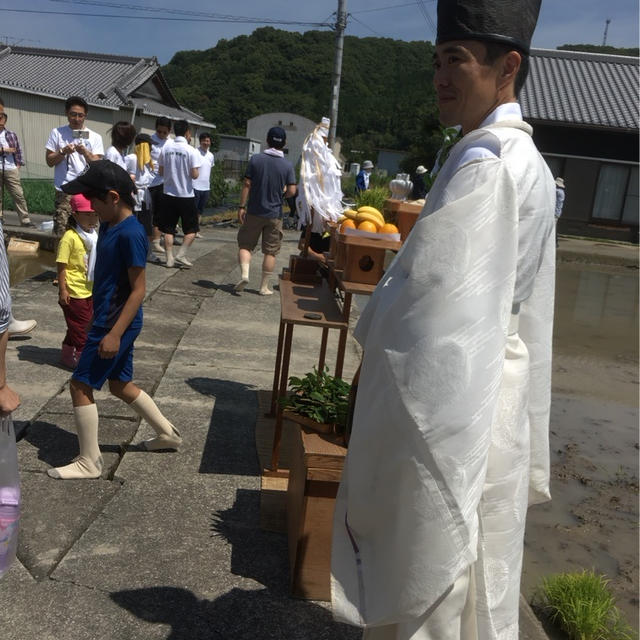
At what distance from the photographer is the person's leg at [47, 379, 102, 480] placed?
369 cm

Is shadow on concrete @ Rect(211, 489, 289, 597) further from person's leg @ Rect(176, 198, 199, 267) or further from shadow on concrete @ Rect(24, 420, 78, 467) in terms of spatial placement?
person's leg @ Rect(176, 198, 199, 267)

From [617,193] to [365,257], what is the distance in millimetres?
22800

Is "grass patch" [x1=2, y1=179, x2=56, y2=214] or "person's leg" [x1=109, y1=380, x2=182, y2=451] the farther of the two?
"grass patch" [x1=2, y1=179, x2=56, y2=214]

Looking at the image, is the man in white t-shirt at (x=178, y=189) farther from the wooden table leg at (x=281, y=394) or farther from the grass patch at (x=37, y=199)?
the wooden table leg at (x=281, y=394)

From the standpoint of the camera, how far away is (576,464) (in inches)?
218

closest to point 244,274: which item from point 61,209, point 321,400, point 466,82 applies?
point 61,209

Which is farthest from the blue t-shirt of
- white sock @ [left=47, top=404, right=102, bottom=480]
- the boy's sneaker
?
the boy's sneaker

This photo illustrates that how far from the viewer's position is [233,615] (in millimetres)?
2812

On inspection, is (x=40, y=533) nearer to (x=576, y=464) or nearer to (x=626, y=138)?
(x=576, y=464)

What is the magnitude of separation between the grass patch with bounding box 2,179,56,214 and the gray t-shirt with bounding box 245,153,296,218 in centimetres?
701

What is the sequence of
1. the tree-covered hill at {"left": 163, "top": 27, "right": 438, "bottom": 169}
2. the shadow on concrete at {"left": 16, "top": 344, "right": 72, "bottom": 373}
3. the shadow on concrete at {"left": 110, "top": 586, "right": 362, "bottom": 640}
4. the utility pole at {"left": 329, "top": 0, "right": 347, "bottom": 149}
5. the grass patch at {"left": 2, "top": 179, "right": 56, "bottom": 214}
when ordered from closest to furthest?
the shadow on concrete at {"left": 110, "top": 586, "right": 362, "bottom": 640}, the shadow on concrete at {"left": 16, "top": 344, "right": 72, "bottom": 373}, the grass patch at {"left": 2, "top": 179, "right": 56, "bottom": 214}, the utility pole at {"left": 329, "top": 0, "right": 347, "bottom": 149}, the tree-covered hill at {"left": 163, "top": 27, "right": 438, "bottom": 169}

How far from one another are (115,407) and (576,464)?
3429mm

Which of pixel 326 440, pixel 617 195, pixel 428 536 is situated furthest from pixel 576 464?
pixel 617 195

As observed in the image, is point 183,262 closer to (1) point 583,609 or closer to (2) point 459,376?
(1) point 583,609
